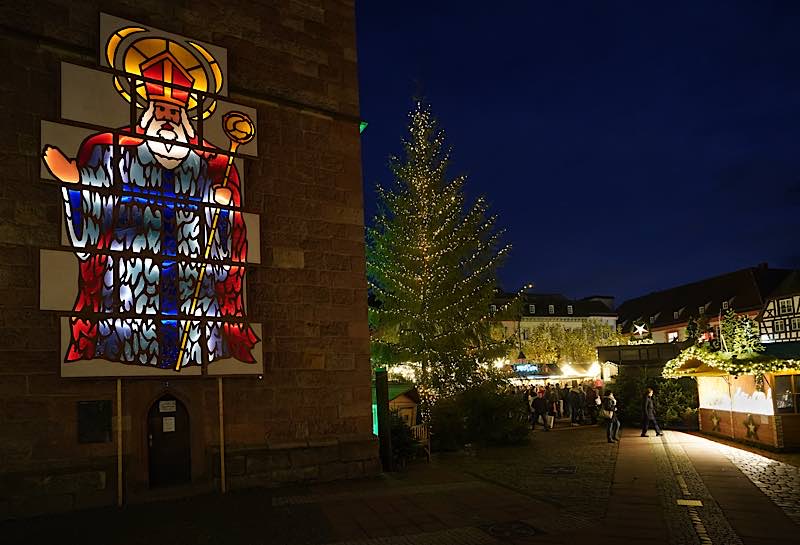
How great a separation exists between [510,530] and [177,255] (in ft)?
22.2

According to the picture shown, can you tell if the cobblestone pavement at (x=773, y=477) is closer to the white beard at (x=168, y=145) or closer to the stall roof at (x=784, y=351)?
the stall roof at (x=784, y=351)

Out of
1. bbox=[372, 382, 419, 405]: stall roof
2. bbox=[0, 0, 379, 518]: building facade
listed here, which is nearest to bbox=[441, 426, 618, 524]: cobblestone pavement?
bbox=[372, 382, 419, 405]: stall roof

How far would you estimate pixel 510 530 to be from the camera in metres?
9.12

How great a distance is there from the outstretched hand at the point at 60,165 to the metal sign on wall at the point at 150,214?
0.02 m

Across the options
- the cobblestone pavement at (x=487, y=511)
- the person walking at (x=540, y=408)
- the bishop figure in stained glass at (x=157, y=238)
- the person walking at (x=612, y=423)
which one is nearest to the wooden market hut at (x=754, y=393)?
the cobblestone pavement at (x=487, y=511)

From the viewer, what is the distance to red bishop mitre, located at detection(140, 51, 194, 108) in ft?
39.0

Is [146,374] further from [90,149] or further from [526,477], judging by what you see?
[526,477]

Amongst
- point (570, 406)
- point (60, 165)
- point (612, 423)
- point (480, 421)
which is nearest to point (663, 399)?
point (570, 406)

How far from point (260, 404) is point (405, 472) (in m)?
3.50

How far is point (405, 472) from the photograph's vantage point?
1421 centimetres

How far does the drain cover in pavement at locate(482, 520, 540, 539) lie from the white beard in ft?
25.1

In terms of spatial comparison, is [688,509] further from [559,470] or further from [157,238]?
[157,238]

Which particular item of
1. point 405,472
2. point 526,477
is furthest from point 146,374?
point 526,477

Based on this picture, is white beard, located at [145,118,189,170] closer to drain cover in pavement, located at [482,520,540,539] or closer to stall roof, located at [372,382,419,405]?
stall roof, located at [372,382,419,405]
